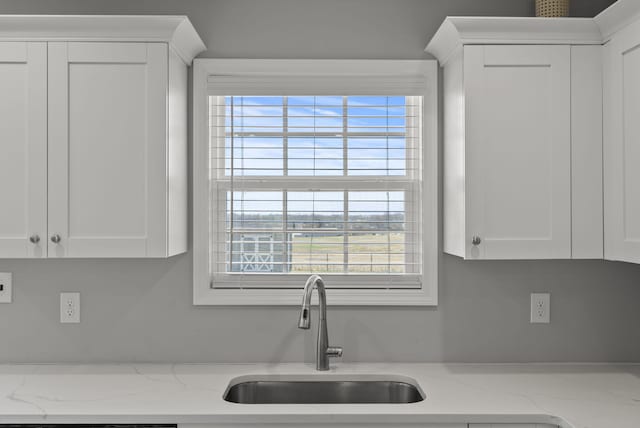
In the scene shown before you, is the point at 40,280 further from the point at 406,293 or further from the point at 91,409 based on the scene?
the point at 406,293

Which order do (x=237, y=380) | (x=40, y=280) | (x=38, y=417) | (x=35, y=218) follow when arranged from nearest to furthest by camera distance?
(x=38, y=417)
(x=35, y=218)
(x=237, y=380)
(x=40, y=280)

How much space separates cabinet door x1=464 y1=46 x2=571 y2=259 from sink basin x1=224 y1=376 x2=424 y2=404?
1.99 feet

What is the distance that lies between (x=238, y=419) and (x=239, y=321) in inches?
24.3

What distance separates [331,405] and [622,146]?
1315mm

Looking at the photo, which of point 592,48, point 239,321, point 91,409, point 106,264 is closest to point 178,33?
point 106,264

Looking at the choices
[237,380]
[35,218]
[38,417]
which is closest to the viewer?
[38,417]

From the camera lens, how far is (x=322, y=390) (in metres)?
2.14

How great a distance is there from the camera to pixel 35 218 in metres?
1.95

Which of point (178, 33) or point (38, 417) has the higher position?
point (178, 33)

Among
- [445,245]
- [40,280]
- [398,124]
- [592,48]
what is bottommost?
[40,280]

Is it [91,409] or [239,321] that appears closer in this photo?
[91,409]

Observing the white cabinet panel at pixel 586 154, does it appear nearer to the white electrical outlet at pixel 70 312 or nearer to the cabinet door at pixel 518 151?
the cabinet door at pixel 518 151

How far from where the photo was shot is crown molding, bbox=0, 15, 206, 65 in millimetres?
1915

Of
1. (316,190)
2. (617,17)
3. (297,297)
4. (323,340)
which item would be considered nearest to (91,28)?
(316,190)
